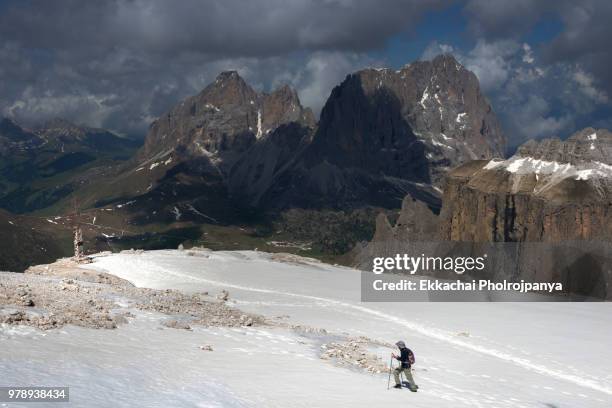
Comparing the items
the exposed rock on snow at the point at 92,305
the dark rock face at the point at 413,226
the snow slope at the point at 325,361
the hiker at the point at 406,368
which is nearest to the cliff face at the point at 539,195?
the dark rock face at the point at 413,226

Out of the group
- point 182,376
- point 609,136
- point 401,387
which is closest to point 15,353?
point 182,376

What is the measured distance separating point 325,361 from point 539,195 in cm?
8710

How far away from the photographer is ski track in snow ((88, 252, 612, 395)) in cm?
2592

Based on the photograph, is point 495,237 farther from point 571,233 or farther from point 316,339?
point 316,339

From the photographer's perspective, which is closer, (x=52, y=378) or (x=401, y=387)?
(x=52, y=378)

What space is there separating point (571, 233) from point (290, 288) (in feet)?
179

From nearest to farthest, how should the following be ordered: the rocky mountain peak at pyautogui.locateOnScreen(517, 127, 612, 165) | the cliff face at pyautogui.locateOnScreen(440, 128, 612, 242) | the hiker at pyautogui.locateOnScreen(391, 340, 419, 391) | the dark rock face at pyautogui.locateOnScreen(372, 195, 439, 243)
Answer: the hiker at pyautogui.locateOnScreen(391, 340, 419, 391)
the cliff face at pyautogui.locateOnScreen(440, 128, 612, 242)
the rocky mountain peak at pyautogui.locateOnScreen(517, 127, 612, 165)
the dark rock face at pyautogui.locateOnScreen(372, 195, 439, 243)

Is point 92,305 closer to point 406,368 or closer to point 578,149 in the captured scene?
point 406,368

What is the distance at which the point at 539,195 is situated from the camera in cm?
10150

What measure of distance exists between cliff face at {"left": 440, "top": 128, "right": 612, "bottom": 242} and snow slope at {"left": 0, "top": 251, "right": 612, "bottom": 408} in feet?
153

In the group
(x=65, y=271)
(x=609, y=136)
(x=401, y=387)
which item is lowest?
(x=401, y=387)

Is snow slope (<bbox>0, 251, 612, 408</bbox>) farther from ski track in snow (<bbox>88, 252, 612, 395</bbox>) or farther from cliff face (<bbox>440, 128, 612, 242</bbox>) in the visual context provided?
cliff face (<bbox>440, 128, 612, 242</bbox>)

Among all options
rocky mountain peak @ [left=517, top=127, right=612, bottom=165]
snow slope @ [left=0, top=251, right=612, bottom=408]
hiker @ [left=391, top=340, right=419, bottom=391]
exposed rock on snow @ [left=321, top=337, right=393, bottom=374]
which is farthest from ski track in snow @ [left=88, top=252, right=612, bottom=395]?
rocky mountain peak @ [left=517, top=127, right=612, bottom=165]

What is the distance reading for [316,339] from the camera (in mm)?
27203
